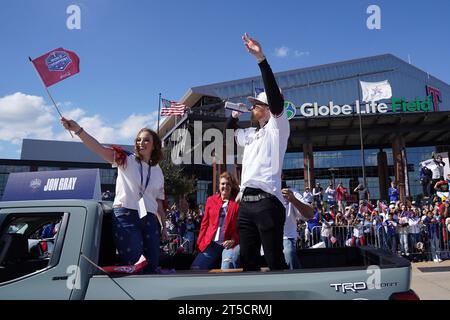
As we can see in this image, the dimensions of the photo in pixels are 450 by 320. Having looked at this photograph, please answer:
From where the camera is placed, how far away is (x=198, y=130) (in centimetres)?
2538

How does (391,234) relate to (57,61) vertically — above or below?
below

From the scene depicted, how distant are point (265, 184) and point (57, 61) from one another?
292cm

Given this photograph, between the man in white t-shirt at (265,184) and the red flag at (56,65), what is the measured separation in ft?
7.88

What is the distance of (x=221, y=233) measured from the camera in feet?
14.0

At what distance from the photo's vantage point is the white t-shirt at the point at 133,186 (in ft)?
9.02

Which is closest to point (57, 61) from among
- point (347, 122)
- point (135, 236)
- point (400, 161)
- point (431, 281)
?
point (135, 236)

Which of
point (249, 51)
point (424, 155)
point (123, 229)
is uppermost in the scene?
point (424, 155)

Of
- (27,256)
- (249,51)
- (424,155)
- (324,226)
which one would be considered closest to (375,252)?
(249,51)

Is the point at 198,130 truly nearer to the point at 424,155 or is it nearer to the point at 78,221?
the point at 424,155

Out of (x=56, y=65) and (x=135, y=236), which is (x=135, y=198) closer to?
(x=135, y=236)

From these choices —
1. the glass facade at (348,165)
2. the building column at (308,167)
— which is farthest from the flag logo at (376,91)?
the glass facade at (348,165)

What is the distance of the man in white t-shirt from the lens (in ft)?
8.21

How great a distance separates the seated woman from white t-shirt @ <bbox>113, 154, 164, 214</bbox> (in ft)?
3.57
